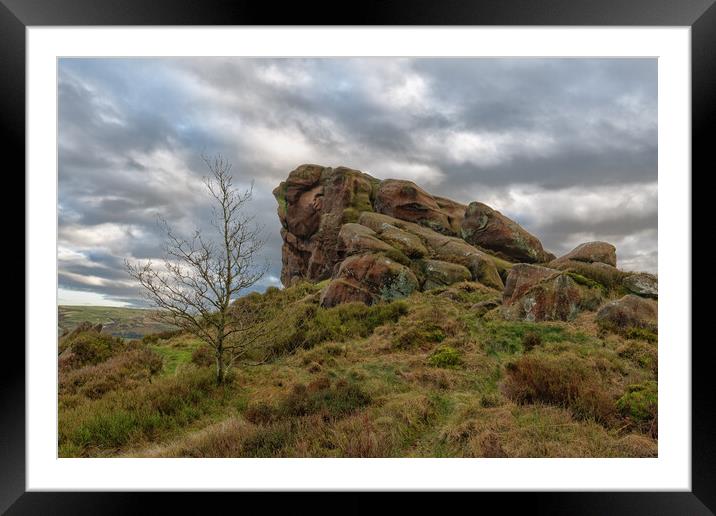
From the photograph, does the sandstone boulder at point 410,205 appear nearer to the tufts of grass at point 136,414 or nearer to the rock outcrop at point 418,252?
the rock outcrop at point 418,252

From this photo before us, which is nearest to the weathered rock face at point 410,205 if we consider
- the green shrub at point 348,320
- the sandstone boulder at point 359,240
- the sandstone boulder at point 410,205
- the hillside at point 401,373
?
the sandstone boulder at point 410,205

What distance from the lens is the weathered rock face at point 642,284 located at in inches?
351

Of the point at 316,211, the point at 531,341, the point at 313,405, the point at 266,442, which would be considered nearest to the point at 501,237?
the point at 531,341

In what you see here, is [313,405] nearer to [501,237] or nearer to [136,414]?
[136,414]

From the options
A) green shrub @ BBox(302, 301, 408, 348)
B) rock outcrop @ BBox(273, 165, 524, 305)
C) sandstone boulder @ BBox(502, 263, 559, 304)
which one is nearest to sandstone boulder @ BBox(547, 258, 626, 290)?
sandstone boulder @ BBox(502, 263, 559, 304)

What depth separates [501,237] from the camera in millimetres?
15711

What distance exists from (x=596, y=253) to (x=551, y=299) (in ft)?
15.5

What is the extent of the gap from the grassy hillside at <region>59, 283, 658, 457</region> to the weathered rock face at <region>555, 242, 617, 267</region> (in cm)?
434

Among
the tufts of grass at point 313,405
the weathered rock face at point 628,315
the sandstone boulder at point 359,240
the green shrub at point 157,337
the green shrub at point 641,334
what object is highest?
the sandstone boulder at point 359,240

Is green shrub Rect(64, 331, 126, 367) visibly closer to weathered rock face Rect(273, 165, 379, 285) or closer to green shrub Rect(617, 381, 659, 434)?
weathered rock face Rect(273, 165, 379, 285)

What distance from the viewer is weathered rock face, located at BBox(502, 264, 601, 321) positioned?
8.30 m
